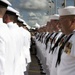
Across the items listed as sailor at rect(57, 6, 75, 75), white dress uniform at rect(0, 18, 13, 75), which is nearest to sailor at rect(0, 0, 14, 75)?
white dress uniform at rect(0, 18, 13, 75)

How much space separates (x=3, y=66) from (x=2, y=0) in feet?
3.19

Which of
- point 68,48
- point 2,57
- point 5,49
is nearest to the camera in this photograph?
point 2,57

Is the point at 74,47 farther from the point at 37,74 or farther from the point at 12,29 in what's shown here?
the point at 37,74

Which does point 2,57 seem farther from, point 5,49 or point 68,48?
point 68,48

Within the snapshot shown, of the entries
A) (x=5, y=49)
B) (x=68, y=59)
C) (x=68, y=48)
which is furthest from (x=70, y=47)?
(x=5, y=49)

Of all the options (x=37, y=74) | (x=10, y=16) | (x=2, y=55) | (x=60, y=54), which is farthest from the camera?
(x=37, y=74)

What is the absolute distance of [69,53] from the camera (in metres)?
4.92

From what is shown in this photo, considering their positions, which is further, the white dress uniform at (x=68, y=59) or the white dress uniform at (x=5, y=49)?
the white dress uniform at (x=68, y=59)

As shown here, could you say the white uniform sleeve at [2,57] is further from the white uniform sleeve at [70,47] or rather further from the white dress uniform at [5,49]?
the white uniform sleeve at [70,47]

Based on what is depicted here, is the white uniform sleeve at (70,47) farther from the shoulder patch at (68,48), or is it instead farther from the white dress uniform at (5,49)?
the white dress uniform at (5,49)

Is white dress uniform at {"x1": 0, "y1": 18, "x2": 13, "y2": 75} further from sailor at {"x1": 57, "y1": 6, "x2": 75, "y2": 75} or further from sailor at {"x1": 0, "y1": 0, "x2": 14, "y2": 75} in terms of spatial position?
sailor at {"x1": 57, "y1": 6, "x2": 75, "y2": 75}

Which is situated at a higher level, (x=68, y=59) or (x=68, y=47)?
(x=68, y=47)

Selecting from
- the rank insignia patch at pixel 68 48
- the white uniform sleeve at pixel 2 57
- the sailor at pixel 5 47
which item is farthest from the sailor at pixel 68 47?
the white uniform sleeve at pixel 2 57

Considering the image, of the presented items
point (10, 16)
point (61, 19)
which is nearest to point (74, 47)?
point (61, 19)
